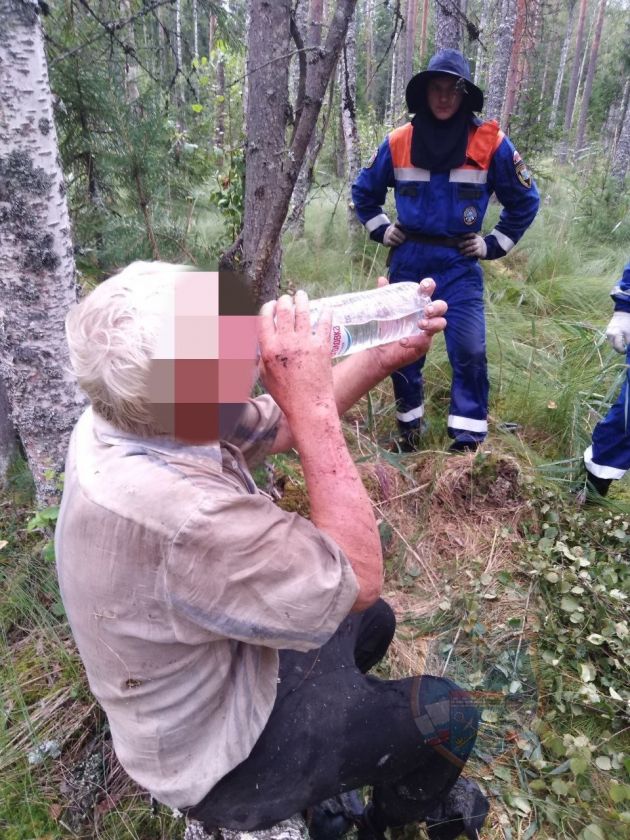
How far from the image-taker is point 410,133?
11.4 ft

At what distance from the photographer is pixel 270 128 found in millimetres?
2383

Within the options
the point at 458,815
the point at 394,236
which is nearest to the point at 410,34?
the point at 394,236

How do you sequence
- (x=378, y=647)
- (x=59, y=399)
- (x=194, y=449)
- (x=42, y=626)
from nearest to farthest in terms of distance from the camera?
(x=194, y=449)
(x=378, y=647)
(x=42, y=626)
(x=59, y=399)

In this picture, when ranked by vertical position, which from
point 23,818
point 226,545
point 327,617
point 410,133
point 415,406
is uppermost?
point 410,133

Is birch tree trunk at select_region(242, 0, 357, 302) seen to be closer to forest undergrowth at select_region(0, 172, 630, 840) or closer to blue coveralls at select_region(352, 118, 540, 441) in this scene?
forest undergrowth at select_region(0, 172, 630, 840)

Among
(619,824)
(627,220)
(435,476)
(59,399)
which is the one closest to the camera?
(619,824)

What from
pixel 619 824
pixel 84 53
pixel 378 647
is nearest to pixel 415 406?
pixel 378 647

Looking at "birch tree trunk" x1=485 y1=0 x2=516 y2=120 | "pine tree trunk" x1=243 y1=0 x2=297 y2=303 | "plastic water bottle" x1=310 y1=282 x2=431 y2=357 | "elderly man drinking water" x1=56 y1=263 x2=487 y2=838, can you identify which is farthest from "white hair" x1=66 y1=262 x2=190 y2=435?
"birch tree trunk" x1=485 y1=0 x2=516 y2=120

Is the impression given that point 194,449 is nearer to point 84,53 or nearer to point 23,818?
point 23,818

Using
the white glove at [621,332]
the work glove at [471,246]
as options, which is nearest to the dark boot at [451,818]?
the white glove at [621,332]

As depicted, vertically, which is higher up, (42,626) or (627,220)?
(627,220)

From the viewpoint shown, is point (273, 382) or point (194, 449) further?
point (273, 382)

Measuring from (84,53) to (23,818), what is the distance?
146 inches

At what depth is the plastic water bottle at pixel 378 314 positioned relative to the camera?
177 centimetres
